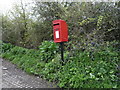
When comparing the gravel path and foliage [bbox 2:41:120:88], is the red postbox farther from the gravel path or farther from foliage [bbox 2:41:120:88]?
the gravel path

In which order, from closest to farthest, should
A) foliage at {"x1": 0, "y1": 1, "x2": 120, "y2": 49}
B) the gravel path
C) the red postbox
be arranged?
1. the gravel path
2. the red postbox
3. foliage at {"x1": 0, "y1": 1, "x2": 120, "y2": 49}

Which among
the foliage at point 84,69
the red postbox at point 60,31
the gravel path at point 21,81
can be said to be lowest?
the gravel path at point 21,81

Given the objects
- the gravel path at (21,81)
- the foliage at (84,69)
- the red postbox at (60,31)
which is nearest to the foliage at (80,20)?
the foliage at (84,69)

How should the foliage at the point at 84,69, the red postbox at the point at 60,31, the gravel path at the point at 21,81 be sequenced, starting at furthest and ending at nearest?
1. the red postbox at the point at 60,31
2. the gravel path at the point at 21,81
3. the foliage at the point at 84,69

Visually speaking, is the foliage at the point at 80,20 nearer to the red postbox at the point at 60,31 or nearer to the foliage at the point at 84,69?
the foliage at the point at 84,69

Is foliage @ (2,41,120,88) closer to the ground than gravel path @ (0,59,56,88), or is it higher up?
higher up

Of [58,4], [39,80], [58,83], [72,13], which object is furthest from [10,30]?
[58,83]

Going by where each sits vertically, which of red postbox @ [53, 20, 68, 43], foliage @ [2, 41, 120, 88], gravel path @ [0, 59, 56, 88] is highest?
red postbox @ [53, 20, 68, 43]

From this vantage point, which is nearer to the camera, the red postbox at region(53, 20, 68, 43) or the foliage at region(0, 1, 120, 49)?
the red postbox at region(53, 20, 68, 43)

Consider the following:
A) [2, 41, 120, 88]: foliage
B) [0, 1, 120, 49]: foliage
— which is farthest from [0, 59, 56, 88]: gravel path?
[0, 1, 120, 49]: foliage

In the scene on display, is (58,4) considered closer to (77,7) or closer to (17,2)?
(77,7)

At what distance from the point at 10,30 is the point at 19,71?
14.5 ft

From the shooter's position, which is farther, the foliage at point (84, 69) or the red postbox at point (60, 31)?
the red postbox at point (60, 31)

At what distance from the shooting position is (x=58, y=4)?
215 inches
